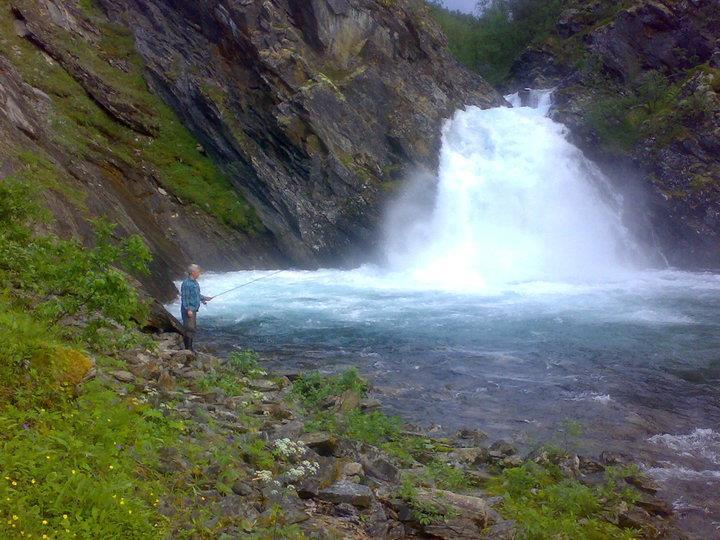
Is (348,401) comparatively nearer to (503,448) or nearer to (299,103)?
(503,448)

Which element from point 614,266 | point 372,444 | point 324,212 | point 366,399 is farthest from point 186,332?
point 614,266

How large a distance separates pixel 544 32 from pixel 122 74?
2838cm

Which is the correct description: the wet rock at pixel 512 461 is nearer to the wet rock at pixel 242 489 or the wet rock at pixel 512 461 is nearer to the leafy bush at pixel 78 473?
the wet rock at pixel 242 489

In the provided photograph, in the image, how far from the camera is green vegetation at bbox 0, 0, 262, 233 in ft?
66.5

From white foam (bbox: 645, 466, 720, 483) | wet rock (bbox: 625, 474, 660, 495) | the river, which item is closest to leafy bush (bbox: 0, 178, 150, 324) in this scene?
the river

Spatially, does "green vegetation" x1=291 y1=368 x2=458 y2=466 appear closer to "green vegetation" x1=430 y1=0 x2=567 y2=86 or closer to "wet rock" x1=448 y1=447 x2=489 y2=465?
"wet rock" x1=448 y1=447 x2=489 y2=465

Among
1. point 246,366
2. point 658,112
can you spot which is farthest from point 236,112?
point 658,112

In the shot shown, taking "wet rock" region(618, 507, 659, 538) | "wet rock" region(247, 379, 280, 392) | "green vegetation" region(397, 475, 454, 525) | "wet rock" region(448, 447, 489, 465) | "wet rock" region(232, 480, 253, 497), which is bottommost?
"wet rock" region(618, 507, 659, 538)

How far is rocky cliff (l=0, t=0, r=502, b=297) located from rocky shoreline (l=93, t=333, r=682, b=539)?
37.4 feet

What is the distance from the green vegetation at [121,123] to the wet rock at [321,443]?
1457cm

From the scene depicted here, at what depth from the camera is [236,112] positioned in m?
24.2

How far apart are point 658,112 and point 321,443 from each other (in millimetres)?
27263

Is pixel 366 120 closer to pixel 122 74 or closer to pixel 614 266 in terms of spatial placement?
pixel 122 74

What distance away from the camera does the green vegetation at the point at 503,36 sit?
42781 millimetres
